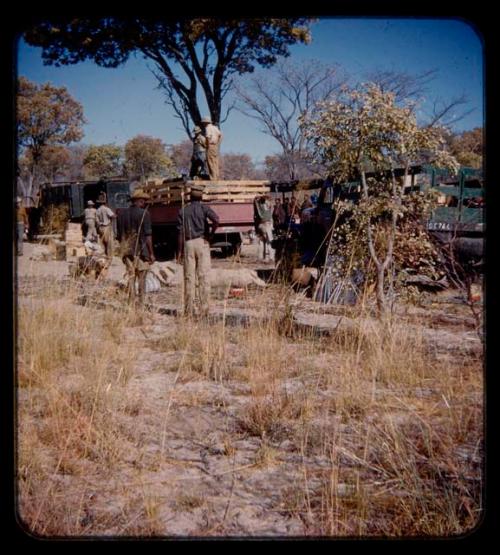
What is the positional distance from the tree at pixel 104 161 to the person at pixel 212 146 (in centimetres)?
3365

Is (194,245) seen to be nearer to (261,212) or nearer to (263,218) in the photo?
(261,212)

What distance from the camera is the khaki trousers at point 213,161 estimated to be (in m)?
12.6

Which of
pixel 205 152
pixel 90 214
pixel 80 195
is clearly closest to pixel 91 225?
pixel 90 214

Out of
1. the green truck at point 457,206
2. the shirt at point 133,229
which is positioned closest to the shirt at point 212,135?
the shirt at point 133,229

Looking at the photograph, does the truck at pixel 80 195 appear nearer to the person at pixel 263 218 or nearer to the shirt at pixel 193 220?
the person at pixel 263 218

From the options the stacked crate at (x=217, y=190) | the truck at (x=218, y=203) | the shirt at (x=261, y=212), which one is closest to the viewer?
the stacked crate at (x=217, y=190)

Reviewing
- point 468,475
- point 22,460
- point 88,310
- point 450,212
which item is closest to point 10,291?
point 22,460

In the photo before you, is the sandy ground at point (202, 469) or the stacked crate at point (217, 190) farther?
the stacked crate at point (217, 190)

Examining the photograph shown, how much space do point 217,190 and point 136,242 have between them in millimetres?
4433

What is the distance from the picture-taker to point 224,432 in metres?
3.68

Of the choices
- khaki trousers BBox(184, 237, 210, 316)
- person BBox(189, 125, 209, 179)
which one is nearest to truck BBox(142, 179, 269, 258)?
person BBox(189, 125, 209, 179)

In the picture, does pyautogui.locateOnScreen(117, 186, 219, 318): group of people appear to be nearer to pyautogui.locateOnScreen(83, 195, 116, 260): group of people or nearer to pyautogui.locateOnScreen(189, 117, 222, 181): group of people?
pyautogui.locateOnScreen(189, 117, 222, 181): group of people

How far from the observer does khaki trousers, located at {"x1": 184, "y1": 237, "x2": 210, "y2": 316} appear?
289 inches

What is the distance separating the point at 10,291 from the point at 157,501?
1419mm
